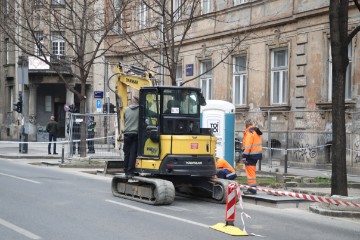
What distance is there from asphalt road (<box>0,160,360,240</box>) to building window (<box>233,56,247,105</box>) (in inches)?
541

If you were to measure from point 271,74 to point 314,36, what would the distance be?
3.11 m

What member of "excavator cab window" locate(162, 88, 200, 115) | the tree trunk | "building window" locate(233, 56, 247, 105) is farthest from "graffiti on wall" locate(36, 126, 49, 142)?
the tree trunk

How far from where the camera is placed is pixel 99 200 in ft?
43.1

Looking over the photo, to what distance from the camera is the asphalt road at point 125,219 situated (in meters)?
9.34

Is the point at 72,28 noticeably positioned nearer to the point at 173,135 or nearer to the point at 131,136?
the point at 131,136

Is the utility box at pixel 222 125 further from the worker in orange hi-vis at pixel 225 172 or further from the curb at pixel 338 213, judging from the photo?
the curb at pixel 338 213

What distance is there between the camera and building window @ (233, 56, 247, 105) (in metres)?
27.5

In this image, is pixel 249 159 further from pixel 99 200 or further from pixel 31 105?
pixel 31 105

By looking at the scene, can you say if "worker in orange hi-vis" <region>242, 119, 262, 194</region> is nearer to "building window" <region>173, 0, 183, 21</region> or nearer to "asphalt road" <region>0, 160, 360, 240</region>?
"asphalt road" <region>0, 160, 360, 240</region>

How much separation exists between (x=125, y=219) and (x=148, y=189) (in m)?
2.29

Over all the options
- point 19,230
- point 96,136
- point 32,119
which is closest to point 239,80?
point 96,136

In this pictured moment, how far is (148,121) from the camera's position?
13.5 m

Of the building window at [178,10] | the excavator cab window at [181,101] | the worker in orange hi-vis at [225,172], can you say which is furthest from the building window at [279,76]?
the excavator cab window at [181,101]

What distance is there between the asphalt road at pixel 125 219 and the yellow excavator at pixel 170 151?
0.39 metres
